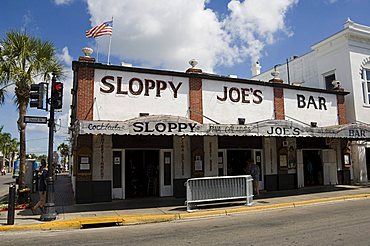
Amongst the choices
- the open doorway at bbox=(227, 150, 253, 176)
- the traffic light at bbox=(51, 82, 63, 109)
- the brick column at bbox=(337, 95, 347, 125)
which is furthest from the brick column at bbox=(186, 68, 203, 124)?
the brick column at bbox=(337, 95, 347, 125)

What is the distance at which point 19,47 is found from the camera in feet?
47.2

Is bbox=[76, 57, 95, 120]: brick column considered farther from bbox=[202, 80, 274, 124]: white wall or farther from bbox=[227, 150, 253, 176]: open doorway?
bbox=[227, 150, 253, 176]: open doorway

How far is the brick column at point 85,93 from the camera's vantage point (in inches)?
553

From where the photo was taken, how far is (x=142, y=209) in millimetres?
12703

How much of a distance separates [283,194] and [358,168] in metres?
7.32

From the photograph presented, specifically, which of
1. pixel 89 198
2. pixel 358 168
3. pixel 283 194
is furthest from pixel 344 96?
pixel 89 198

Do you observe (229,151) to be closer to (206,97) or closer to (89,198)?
(206,97)

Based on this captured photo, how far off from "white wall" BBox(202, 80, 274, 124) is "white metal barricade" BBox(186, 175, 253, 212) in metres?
4.10

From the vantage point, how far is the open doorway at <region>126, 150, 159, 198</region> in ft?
50.8

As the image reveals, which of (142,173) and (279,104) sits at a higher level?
(279,104)

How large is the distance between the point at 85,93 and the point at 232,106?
715cm

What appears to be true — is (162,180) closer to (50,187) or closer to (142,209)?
(142,209)

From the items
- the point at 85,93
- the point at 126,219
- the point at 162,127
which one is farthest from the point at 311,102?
the point at 126,219

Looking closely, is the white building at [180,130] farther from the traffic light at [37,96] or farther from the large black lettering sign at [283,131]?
the traffic light at [37,96]
